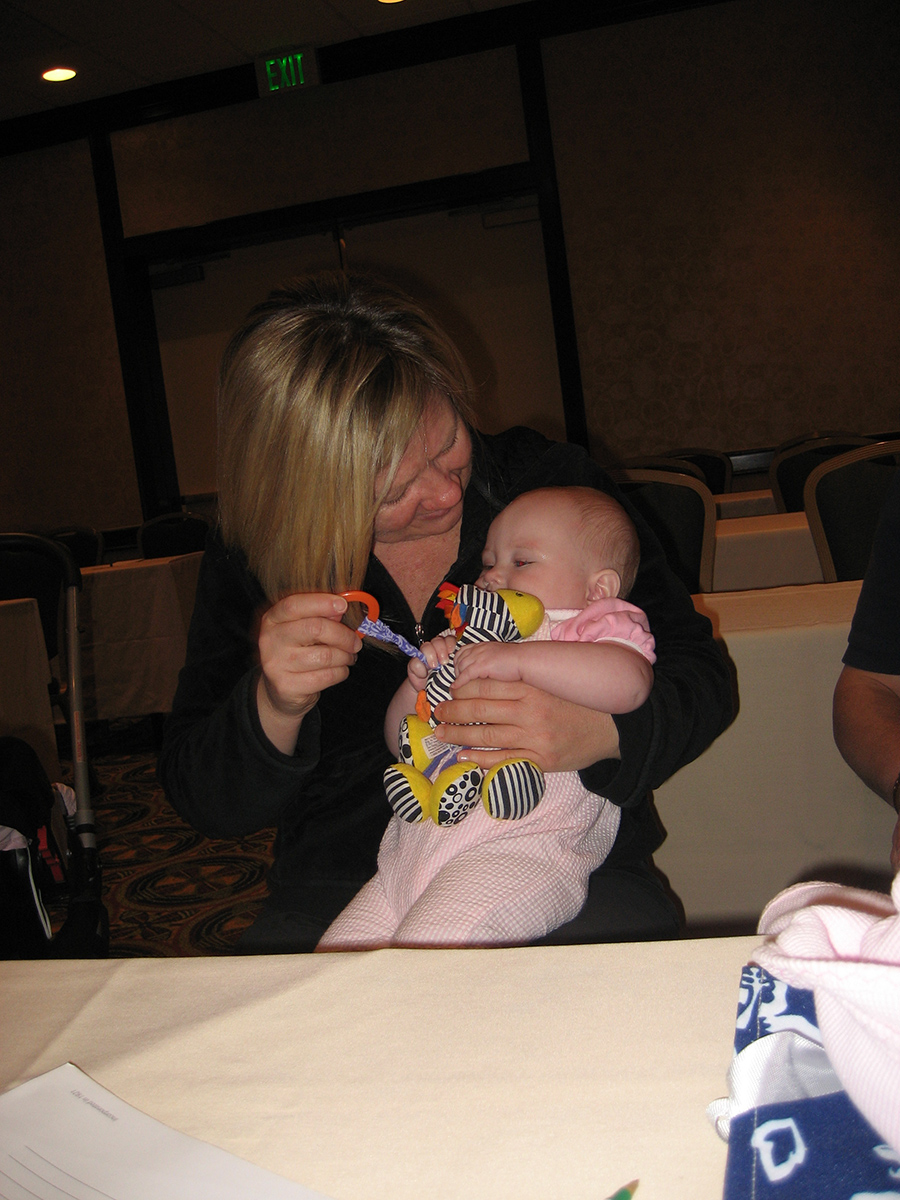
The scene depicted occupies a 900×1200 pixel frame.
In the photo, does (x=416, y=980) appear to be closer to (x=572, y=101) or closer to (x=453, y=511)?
(x=453, y=511)

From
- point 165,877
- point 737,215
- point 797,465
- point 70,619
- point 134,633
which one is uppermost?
point 737,215

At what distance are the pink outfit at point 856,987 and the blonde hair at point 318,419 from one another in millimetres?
885

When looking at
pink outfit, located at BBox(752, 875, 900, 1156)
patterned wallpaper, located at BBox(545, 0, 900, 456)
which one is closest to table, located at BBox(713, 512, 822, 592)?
pink outfit, located at BBox(752, 875, 900, 1156)

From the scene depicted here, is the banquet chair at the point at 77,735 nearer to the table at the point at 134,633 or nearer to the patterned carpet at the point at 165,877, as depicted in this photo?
the patterned carpet at the point at 165,877

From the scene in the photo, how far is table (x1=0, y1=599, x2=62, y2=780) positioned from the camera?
292 centimetres

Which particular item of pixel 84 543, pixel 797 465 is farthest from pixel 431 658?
pixel 84 543

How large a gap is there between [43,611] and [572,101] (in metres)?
5.19

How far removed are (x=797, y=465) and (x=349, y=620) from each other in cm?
339

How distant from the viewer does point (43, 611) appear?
3684 mm

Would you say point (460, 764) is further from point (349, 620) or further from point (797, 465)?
point (797, 465)

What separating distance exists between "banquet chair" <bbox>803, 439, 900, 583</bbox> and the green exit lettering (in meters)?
5.38

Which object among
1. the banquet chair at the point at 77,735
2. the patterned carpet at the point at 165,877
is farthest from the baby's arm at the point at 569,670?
the patterned carpet at the point at 165,877

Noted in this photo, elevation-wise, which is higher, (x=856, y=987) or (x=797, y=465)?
(x=797, y=465)

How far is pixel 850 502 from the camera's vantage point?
277 cm
